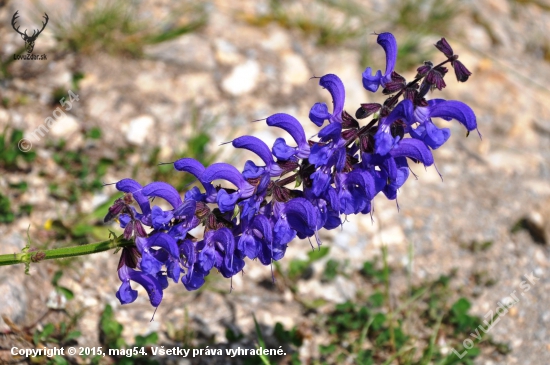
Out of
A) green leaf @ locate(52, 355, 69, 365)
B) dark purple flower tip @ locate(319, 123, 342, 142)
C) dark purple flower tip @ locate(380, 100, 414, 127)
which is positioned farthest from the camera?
green leaf @ locate(52, 355, 69, 365)

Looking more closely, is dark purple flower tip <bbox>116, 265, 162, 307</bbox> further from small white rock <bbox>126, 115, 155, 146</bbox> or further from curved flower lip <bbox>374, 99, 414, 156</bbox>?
small white rock <bbox>126, 115, 155, 146</bbox>

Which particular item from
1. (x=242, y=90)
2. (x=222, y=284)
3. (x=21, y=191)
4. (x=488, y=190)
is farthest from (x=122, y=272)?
(x=488, y=190)

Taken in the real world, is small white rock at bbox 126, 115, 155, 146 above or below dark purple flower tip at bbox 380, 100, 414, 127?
above

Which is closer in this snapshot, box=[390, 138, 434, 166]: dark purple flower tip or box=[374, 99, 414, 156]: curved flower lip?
box=[374, 99, 414, 156]: curved flower lip

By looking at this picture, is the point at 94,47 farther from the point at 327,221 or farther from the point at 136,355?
the point at 327,221

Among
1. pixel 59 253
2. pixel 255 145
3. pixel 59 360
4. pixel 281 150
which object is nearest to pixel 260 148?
pixel 255 145

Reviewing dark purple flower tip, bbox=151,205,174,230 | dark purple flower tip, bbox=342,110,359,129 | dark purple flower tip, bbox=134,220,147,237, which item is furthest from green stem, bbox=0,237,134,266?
dark purple flower tip, bbox=342,110,359,129

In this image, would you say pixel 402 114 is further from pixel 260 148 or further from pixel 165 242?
pixel 165 242

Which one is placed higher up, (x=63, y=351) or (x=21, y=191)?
(x=21, y=191)
